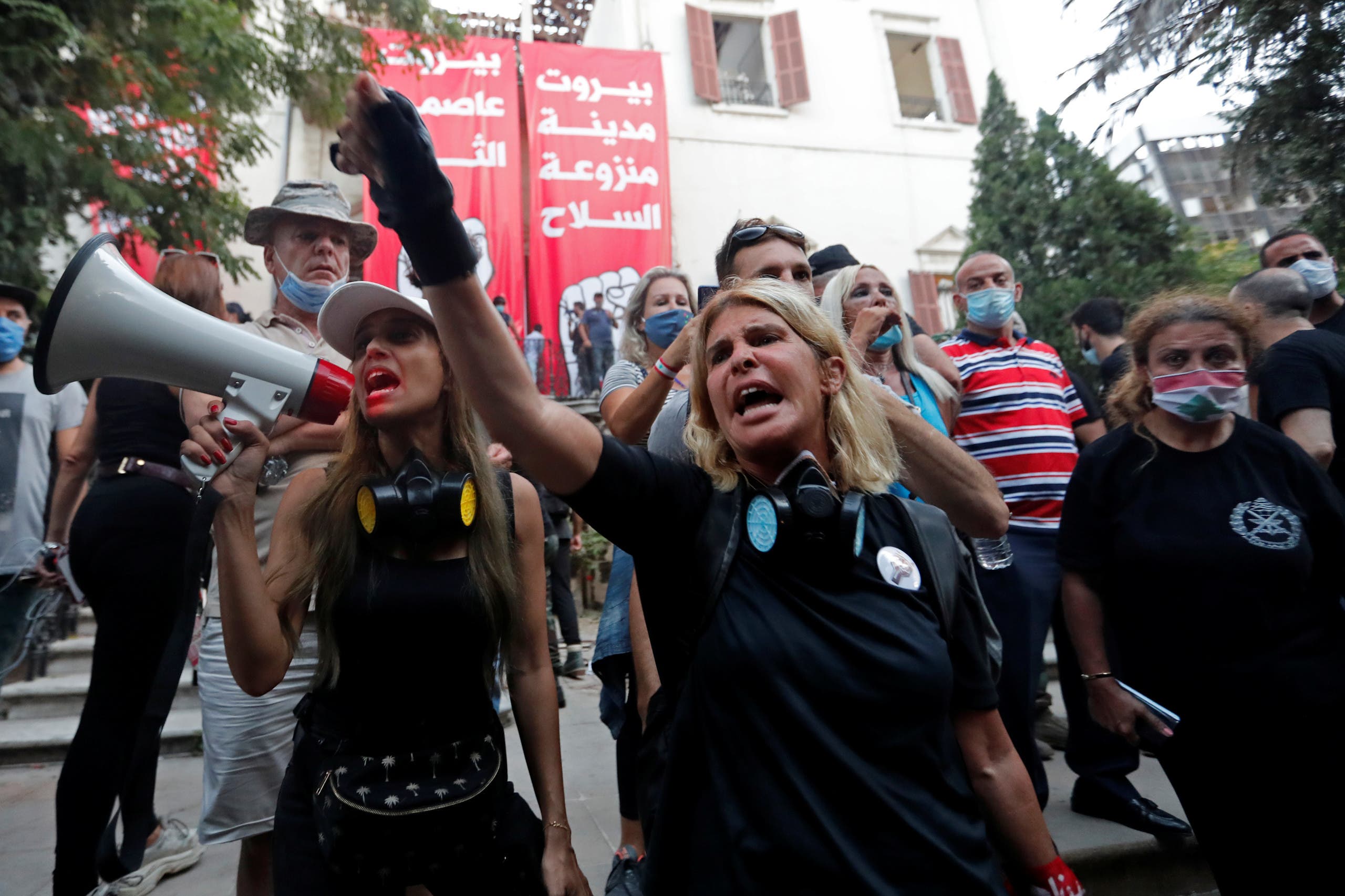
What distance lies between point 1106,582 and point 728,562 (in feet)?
5.48

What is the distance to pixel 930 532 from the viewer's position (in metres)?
1.46

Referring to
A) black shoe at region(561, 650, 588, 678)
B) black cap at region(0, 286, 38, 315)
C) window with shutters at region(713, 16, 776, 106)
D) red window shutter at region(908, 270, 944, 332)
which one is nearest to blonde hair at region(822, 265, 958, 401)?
black cap at region(0, 286, 38, 315)

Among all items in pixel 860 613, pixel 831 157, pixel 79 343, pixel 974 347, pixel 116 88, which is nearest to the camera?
pixel 860 613

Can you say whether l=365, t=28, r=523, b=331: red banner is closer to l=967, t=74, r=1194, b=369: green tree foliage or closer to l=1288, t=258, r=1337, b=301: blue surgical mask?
l=967, t=74, r=1194, b=369: green tree foliage

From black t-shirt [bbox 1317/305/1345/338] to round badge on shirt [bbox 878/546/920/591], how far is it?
123 inches

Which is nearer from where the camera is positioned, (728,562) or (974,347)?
(728,562)

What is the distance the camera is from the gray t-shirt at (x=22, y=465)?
293 centimetres

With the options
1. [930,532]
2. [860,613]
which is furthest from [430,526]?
[930,532]

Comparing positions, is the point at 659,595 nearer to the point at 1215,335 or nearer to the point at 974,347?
the point at 1215,335

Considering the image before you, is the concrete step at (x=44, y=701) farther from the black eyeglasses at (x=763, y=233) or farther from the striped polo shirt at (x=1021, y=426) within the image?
the striped polo shirt at (x=1021, y=426)

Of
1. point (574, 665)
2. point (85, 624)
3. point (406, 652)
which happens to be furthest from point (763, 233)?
point (85, 624)

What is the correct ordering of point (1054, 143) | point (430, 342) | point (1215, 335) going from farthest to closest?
point (1054, 143) → point (1215, 335) → point (430, 342)

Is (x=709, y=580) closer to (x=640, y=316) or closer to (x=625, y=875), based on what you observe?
(x=625, y=875)

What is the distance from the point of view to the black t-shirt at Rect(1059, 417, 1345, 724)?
2104mm
